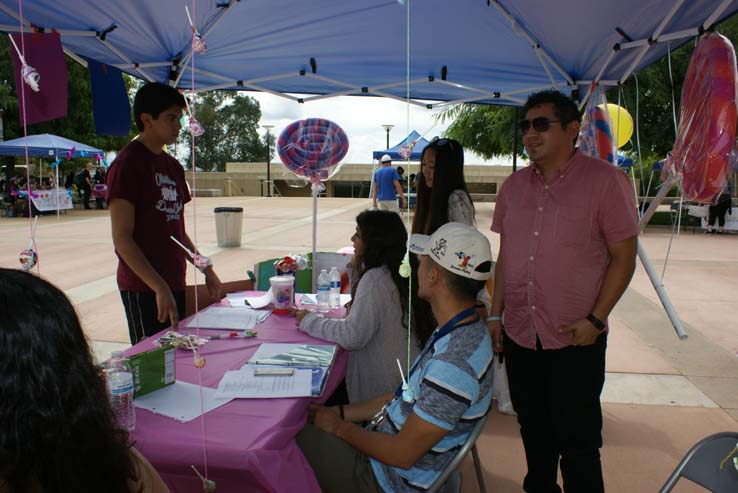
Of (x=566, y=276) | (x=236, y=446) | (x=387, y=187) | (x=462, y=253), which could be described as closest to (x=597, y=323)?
(x=566, y=276)

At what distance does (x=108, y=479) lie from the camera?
0.72 m

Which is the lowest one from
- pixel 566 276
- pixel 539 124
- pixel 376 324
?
pixel 376 324

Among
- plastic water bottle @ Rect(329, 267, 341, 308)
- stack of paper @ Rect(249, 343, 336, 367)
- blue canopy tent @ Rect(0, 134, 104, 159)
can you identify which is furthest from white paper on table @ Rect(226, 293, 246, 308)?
blue canopy tent @ Rect(0, 134, 104, 159)

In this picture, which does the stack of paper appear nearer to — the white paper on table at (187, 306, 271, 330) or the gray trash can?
the white paper on table at (187, 306, 271, 330)

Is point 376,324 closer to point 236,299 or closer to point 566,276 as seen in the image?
point 566,276

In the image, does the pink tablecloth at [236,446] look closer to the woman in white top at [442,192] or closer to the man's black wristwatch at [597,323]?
the man's black wristwatch at [597,323]

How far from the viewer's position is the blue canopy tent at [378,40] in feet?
9.79

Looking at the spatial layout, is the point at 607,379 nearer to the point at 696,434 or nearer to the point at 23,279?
the point at 696,434

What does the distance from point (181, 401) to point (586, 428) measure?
1.57 meters

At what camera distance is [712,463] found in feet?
5.06

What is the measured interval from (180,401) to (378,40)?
3216 mm

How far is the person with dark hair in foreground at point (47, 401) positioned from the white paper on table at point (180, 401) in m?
0.85

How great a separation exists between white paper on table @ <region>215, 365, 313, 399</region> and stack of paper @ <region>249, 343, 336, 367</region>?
0.08 m

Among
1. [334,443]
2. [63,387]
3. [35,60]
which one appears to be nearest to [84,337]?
[63,387]
